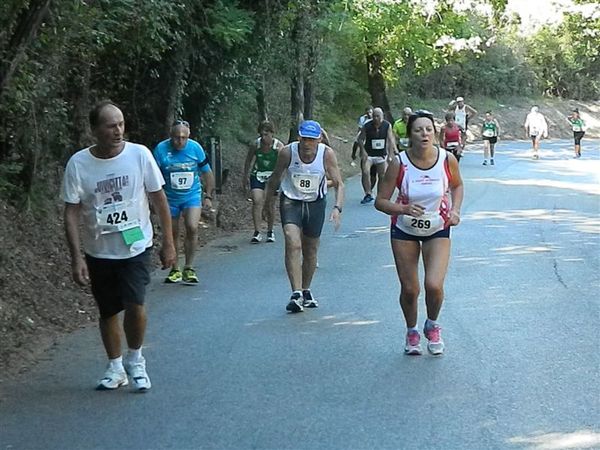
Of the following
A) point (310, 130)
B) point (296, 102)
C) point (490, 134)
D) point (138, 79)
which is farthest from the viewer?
point (490, 134)

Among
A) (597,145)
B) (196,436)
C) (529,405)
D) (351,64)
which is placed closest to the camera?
(196,436)

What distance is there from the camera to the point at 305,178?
10.1m

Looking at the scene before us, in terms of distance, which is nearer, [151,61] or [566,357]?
[566,357]

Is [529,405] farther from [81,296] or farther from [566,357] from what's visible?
[81,296]

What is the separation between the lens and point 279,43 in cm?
2094

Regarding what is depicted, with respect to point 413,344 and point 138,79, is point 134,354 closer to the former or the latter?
point 413,344

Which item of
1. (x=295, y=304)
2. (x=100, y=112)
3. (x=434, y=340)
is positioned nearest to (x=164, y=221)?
(x=100, y=112)

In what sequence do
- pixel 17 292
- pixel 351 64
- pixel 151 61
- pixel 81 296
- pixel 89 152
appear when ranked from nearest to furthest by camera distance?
pixel 89 152 → pixel 17 292 → pixel 81 296 → pixel 151 61 → pixel 351 64

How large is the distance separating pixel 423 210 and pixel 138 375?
242 centimetres

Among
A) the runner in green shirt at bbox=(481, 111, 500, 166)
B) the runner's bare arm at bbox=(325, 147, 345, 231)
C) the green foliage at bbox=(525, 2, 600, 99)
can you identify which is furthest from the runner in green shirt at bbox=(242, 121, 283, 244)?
the green foliage at bbox=(525, 2, 600, 99)

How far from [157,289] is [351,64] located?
3030cm

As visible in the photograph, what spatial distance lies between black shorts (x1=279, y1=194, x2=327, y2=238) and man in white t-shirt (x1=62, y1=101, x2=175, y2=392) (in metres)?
3.03

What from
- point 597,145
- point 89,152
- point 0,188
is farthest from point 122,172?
point 597,145

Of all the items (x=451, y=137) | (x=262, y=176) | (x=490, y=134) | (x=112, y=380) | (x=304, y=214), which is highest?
(x=304, y=214)
